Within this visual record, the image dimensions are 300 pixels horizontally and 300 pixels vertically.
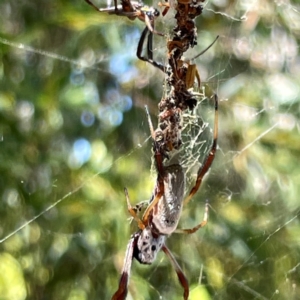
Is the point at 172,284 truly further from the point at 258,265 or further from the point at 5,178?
the point at 5,178

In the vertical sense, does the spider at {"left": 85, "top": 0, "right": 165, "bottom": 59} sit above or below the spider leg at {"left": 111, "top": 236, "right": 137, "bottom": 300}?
above

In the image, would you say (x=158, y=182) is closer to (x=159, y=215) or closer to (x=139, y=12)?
(x=159, y=215)

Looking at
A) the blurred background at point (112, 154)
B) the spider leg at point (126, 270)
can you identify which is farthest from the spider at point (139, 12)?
the blurred background at point (112, 154)

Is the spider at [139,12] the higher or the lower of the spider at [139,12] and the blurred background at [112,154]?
the higher

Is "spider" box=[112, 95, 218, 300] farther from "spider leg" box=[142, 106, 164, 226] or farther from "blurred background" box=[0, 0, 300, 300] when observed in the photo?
"blurred background" box=[0, 0, 300, 300]

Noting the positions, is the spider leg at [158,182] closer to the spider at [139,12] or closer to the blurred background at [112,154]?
the spider at [139,12]

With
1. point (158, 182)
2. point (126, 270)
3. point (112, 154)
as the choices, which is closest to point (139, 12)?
point (158, 182)

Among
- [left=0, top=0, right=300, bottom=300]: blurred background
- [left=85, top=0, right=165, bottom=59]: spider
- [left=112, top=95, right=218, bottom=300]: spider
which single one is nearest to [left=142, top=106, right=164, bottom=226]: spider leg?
[left=112, top=95, right=218, bottom=300]: spider

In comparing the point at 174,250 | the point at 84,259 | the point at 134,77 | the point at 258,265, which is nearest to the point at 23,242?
the point at 84,259

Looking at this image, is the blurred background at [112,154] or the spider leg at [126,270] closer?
the spider leg at [126,270]
